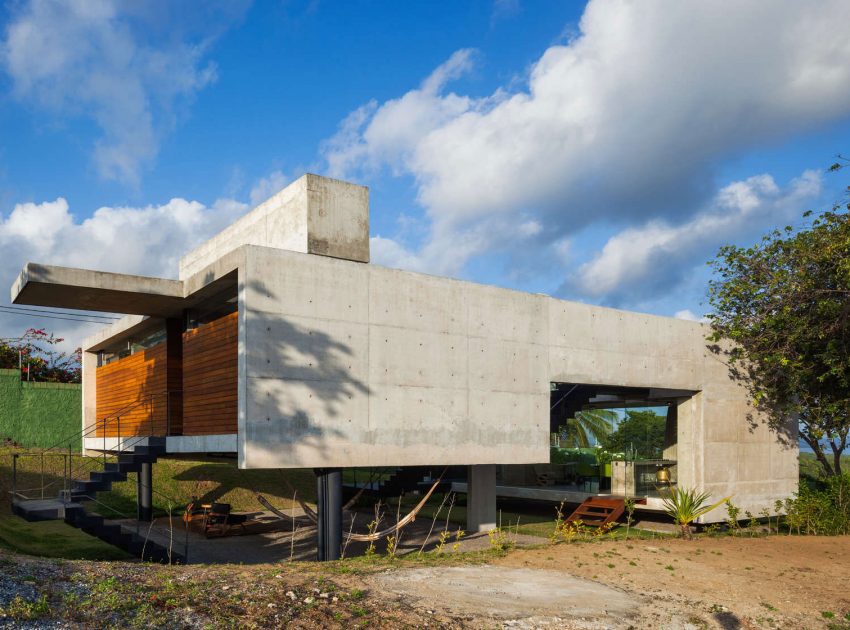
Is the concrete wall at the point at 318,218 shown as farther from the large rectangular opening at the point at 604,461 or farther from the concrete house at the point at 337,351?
the large rectangular opening at the point at 604,461

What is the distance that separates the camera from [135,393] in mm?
19344

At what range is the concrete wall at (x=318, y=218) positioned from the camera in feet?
46.9

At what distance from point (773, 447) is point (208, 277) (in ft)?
59.8

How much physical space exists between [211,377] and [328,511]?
3644mm

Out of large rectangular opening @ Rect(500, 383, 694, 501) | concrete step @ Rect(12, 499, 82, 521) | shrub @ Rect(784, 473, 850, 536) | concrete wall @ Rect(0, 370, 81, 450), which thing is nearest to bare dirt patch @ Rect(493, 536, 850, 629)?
shrub @ Rect(784, 473, 850, 536)

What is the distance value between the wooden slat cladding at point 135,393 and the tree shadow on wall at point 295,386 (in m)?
5.41

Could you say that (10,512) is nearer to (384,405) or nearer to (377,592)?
(384,405)

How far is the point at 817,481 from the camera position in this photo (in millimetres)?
31109

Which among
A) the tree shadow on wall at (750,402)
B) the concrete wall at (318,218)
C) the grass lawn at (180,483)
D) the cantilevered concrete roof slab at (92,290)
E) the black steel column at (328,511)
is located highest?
the concrete wall at (318,218)

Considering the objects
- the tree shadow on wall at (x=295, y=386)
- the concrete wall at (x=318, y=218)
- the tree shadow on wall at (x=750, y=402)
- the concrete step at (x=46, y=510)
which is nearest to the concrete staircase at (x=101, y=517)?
the concrete step at (x=46, y=510)

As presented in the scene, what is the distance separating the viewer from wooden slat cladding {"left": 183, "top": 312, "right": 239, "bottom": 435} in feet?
46.5

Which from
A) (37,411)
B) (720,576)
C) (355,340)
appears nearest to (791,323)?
(720,576)

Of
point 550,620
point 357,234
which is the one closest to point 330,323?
point 357,234

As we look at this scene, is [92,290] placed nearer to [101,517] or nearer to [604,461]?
[101,517]
